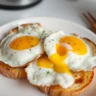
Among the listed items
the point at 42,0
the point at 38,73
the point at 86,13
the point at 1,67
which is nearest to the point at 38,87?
the point at 38,73

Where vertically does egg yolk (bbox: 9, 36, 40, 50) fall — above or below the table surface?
above

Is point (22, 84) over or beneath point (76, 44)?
beneath

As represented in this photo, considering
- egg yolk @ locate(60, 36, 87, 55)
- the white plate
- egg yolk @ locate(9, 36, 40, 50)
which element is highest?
egg yolk @ locate(9, 36, 40, 50)

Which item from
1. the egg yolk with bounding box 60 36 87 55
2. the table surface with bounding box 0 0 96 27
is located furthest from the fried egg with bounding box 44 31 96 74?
the table surface with bounding box 0 0 96 27

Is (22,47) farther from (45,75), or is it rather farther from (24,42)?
(45,75)

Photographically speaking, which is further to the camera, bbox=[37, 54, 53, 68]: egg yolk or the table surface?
the table surface

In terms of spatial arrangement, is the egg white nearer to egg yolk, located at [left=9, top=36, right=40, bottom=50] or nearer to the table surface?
egg yolk, located at [left=9, top=36, right=40, bottom=50]

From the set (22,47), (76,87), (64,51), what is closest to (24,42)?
(22,47)
